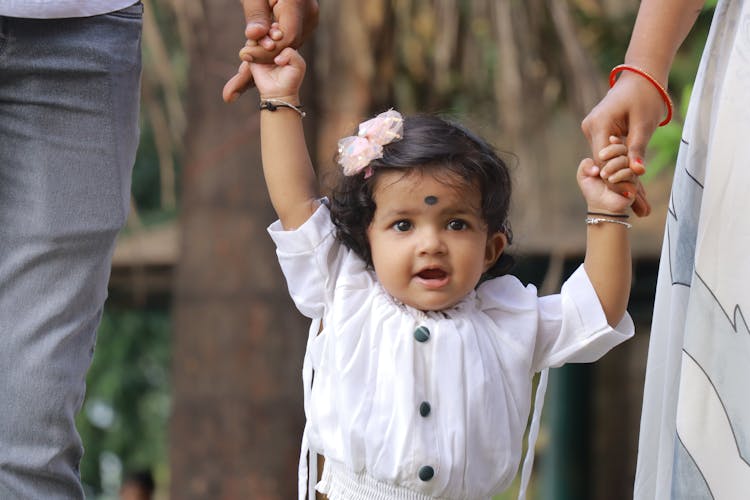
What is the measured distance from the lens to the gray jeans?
2.27m

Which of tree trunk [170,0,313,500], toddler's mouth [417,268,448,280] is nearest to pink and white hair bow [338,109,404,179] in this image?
toddler's mouth [417,268,448,280]

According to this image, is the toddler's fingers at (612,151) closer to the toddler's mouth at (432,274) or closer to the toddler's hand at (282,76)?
the toddler's mouth at (432,274)

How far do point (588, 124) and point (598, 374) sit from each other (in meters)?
6.89

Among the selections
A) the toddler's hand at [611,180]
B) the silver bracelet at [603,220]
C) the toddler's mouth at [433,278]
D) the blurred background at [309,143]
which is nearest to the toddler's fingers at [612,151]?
the toddler's hand at [611,180]

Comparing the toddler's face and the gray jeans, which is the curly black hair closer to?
the toddler's face

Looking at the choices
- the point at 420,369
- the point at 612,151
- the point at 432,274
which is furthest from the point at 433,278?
the point at 612,151

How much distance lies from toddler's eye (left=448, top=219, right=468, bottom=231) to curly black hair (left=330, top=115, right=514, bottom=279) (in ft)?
0.17

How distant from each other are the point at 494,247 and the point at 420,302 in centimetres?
21

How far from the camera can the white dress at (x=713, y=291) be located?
2.03 metres

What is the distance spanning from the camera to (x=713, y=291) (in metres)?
2.09

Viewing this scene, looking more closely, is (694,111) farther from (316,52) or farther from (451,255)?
(316,52)

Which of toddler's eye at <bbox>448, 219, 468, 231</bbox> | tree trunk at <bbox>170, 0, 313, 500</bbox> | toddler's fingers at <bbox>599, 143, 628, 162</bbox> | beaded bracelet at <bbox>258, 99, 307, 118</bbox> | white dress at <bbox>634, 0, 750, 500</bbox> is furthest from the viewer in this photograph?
tree trunk at <bbox>170, 0, 313, 500</bbox>

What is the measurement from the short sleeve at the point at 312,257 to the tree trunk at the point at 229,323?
2104mm

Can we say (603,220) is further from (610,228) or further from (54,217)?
(54,217)
